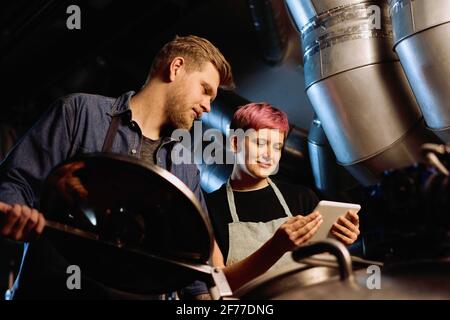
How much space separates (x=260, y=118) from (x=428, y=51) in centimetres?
75

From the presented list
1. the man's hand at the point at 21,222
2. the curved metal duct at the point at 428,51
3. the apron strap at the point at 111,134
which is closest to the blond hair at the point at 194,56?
the apron strap at the point at 111,134

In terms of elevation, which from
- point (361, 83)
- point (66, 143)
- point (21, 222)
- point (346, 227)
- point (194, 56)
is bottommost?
point (346, 227)

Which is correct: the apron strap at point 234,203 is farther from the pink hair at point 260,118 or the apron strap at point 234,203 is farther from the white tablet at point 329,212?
the white tablet at point 329,212

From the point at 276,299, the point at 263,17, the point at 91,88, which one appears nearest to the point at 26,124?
the point at 91,88

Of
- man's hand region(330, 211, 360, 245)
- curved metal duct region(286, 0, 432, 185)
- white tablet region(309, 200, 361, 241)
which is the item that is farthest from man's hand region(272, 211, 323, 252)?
curved metal duct region(286, 0, 432, 185)

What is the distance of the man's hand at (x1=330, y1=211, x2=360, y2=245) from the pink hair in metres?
0.78

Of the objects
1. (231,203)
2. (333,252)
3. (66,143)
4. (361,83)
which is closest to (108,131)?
(66,143)

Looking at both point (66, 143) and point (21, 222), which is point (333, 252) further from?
point (66, 143)

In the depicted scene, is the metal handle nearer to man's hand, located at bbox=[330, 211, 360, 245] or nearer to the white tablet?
the white tablet

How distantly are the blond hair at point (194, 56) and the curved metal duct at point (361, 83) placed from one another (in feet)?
2.09

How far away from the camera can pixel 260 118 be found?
8.19 feet

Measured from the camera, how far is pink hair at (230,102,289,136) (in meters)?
2.49
